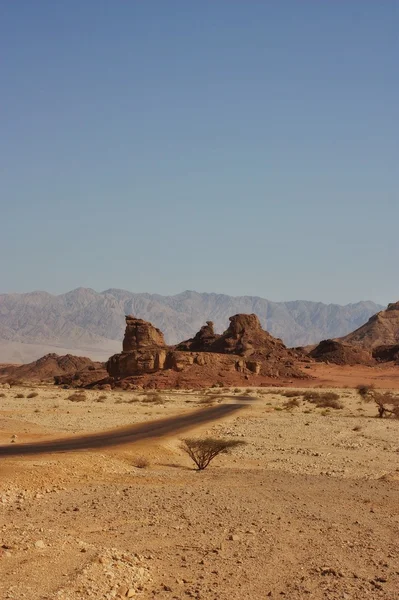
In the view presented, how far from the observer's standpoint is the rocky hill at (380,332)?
468 ft

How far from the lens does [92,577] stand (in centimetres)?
1000

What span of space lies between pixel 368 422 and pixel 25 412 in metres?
19.8

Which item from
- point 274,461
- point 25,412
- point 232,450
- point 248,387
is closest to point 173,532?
point 274,461

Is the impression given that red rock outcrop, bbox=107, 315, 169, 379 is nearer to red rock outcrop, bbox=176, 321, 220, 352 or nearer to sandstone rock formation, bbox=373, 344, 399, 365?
red rock outcrop, bbox=176, 321, 220, 352

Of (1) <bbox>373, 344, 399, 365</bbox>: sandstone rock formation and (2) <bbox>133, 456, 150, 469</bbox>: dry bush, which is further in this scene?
(1) <bbox>373, 344, 399, 365</bbox>: sandstone rock formation

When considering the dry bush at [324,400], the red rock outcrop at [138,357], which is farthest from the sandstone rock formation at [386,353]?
the dry bush at [324,400]

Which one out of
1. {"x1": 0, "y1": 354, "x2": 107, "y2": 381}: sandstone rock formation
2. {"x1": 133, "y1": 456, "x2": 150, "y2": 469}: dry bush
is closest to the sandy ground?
{"x1": 133, "y1": 456, "x2": 150, "y2": 469}: dry bush

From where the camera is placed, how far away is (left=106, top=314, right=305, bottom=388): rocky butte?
76062mm

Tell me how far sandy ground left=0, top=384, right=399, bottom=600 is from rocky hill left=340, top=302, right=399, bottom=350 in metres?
118

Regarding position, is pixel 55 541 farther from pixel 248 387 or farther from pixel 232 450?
pixel 248 387

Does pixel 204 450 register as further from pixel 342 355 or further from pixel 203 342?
pixel 342 355

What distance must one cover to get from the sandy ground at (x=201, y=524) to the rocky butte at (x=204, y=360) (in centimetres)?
4835

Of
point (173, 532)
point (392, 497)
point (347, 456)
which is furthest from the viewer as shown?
point (347, 456)

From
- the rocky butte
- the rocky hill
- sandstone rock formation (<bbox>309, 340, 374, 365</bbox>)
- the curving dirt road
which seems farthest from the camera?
the rocky hill
